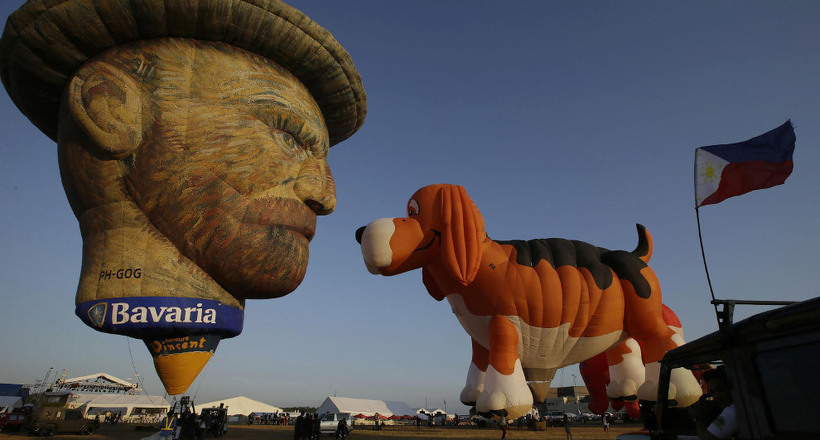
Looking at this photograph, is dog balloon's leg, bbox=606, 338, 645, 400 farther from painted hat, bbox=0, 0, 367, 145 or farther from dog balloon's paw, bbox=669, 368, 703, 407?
painted hat, bbox=0, 0, 367, 145

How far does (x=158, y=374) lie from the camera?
18.1 feet

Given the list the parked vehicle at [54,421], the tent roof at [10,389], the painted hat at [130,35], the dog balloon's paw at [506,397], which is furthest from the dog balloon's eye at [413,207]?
the tent roof at [10,389]

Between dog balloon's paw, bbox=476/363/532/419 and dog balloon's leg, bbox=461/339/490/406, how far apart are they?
117 cm

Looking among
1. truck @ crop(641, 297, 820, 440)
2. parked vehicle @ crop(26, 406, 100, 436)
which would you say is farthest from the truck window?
parked vehicle @ crop(26, 406, 100, 436)

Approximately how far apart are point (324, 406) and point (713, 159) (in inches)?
1174

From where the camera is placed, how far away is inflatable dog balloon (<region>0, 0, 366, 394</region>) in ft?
17.7

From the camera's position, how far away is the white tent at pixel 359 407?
101ft

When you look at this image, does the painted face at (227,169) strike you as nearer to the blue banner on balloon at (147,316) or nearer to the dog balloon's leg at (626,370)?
the blue banner on balloon at (147,316)

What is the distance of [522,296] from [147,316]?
5300 millimetres

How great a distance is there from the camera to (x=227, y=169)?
5590 mm

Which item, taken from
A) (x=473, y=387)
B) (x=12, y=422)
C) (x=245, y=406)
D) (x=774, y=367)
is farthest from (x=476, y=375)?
(x=245, y=406)

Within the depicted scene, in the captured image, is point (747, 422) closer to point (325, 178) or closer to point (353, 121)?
point (325, 178)

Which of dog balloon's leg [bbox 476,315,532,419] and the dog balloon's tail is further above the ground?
the dog balloon's tail

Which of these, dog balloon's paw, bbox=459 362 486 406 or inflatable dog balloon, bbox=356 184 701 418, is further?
dog balloon's paw, bbox=459 362 486 406
